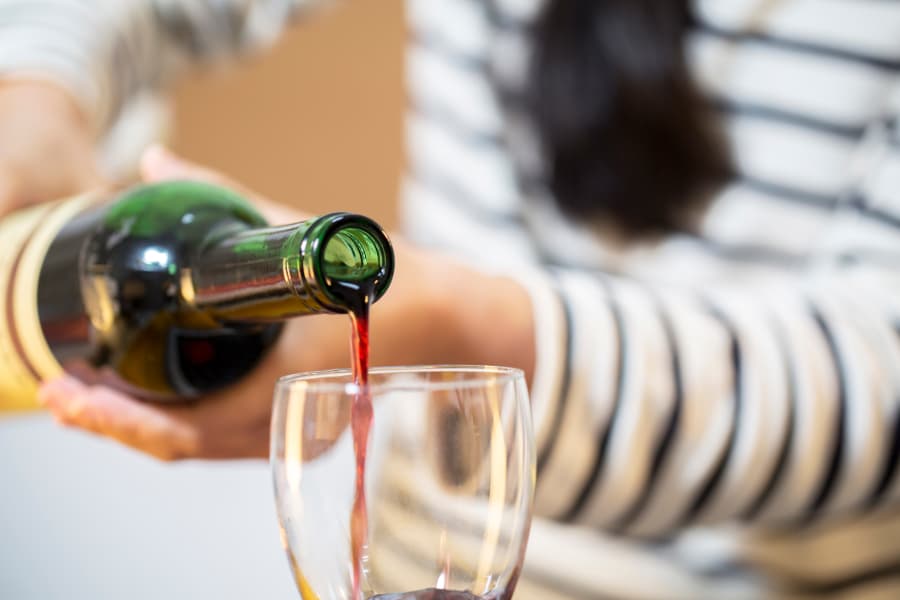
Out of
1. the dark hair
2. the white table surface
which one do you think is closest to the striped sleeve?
the dark hair

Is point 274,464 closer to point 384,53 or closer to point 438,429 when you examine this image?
point 438,429

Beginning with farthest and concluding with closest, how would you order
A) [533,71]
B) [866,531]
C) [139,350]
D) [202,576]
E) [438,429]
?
[202,576]
[533,71]
[866,531]
[139,350]
[438,429]

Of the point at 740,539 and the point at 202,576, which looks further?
the point at 202,576

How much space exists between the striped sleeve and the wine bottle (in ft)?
0.77

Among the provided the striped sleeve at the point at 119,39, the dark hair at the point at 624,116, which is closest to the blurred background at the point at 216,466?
the striped sleeve at the point at 119,39

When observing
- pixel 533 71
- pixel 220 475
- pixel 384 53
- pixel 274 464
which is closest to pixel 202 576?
pixel 220 475

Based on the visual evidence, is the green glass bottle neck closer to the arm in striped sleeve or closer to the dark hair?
the arm in striped sleeve

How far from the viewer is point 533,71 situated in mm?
801

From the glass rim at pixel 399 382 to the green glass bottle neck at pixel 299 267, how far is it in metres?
0.03

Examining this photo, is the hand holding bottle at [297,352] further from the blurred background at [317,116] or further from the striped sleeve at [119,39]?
the blurred background at [317,116]

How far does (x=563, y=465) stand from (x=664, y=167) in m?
0.34

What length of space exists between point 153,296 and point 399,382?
6.0 inches

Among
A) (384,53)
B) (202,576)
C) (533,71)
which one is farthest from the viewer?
(384,53)

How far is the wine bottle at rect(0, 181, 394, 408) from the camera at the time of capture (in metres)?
0.44
